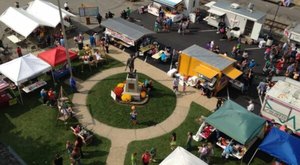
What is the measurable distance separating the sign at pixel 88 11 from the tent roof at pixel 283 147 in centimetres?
2220

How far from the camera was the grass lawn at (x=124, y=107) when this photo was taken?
22.8m

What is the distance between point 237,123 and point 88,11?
20.9m

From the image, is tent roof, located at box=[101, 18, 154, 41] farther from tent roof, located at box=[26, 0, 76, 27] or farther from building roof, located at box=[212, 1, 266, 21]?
building roof, located at box=[212, 1, 266, 21]

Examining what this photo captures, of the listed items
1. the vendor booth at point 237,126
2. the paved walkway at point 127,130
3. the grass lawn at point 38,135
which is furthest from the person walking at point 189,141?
the grass lawn at point 38,135

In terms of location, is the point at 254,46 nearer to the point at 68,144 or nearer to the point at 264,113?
the point at 264,113

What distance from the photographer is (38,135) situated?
21.4m

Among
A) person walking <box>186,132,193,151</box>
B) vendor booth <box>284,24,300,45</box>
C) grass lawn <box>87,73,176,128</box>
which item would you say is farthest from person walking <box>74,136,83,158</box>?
vendor booth <box>284,24,300,45</box>

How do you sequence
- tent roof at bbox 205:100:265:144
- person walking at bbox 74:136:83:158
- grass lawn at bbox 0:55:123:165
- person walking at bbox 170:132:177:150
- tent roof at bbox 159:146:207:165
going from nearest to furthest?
tent roof at bbox 159:146:207:165, person walking at bbox 74:136:83:158, tent roof at bbox 205:100:265:144, grass lawn at bbox 0:55:123:165, person walking at bbox 170:132:177:150

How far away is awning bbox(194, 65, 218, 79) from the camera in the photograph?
80.2 ft

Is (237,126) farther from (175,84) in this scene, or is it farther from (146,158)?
(175,84)

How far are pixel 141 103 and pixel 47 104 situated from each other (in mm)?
6753

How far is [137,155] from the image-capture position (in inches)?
802

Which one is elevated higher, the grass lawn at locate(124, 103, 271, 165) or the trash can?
the trash can

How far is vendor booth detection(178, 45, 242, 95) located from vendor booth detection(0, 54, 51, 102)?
10.8 meters
